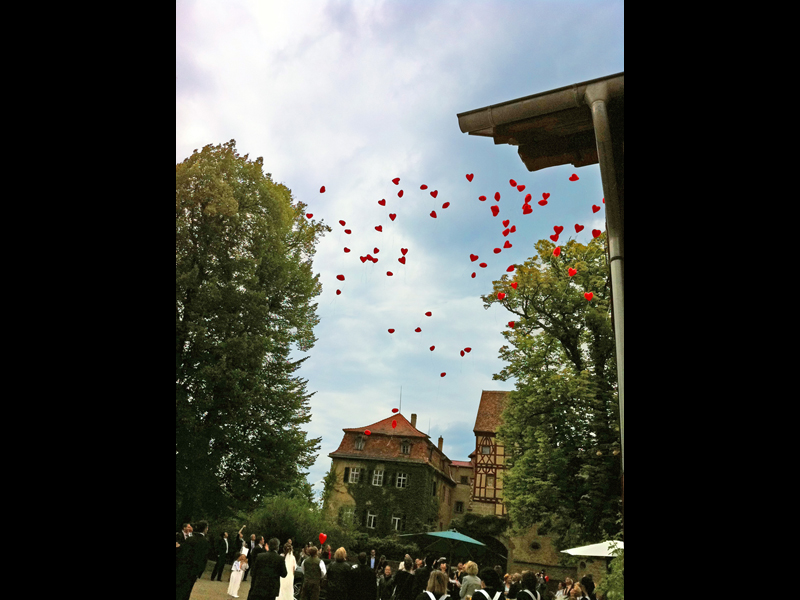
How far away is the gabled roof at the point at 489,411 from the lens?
28453mm

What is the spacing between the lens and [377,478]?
2759 centimetres

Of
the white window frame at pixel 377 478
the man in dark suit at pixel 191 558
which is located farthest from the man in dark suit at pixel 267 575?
the white window frame at pixel 377 478

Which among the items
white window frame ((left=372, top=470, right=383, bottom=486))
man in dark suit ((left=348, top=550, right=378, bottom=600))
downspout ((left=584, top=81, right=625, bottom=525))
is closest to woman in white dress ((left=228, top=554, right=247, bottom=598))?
Answer: man in dark suit ((left=348, top=550, right=378, bottom=600))

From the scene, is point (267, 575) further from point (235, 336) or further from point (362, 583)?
point (235, 336)

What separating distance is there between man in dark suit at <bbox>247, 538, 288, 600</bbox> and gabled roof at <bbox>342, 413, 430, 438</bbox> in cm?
2215

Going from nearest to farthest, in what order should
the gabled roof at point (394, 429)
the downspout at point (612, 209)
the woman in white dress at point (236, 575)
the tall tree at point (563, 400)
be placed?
the downspout at point (612, 209) < the woman in white dress at point (236, 575) < the tall tree at point (563, 400) < the gabled roof at point (394, 429)

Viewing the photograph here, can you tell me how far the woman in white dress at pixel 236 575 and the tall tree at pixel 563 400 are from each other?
696 cm

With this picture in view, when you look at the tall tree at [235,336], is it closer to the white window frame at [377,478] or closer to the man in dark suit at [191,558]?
the man in dark suit at [191,558]

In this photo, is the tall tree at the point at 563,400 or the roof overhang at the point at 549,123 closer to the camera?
the roof overhang at the point at 549,123

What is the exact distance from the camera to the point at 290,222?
15.9m
